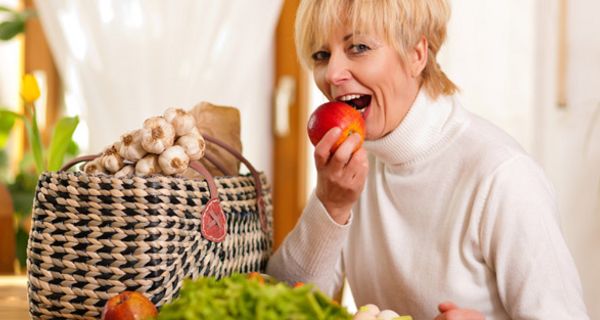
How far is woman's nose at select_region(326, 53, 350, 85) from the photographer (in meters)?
1.39

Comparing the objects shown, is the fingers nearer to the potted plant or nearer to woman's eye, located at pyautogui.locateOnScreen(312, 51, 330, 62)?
woman's eye, located at pyautogui.locateOnScreen(312, 51, 330, 62)

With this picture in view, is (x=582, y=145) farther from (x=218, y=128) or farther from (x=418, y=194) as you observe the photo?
(x=218, y=128)

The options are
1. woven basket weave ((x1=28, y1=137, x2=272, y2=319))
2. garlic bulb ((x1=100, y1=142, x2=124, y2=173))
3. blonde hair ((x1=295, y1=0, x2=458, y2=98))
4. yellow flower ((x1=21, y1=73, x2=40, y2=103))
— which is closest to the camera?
woven basket weave ((x1=28, y1=137, x2=272, y2=319))

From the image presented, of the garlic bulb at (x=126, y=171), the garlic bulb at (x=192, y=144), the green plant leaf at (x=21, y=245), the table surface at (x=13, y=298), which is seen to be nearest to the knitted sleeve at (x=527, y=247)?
the garlic bulb at (x=192, y=144)

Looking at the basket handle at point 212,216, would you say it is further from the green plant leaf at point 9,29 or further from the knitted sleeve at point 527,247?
the green plant leaf at point 9,29

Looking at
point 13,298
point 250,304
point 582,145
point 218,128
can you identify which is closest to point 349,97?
point 218,128

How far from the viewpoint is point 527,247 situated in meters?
1.23

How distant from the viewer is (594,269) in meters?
2.23

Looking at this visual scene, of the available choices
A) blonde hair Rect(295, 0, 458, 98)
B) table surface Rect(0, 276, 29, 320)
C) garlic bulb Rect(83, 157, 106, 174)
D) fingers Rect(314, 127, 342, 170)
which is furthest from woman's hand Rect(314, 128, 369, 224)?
table surface Rect(0, 276, 29, 320)

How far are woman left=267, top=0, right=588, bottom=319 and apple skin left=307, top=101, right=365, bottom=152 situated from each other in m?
0.04

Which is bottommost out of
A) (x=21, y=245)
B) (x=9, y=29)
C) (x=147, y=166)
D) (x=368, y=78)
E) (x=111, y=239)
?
(x=21, y=245)

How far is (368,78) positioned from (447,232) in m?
0.31

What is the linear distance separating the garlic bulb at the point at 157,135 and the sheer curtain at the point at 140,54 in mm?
1449

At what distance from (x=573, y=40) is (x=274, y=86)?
145cm
